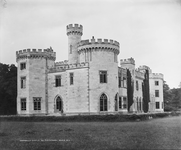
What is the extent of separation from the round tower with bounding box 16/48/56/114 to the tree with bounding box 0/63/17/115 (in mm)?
5191

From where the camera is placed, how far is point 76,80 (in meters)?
38.1

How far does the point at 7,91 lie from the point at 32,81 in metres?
7.50

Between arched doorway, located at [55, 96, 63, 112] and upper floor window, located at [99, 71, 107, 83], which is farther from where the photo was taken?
arched doorway, located at [55, 96, 63, 112]

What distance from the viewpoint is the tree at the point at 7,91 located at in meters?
46.8

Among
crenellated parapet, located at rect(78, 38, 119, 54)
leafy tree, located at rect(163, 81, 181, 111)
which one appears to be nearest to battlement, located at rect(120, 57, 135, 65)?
crenellated parapet, located at rect(78, 38, 119, 54)

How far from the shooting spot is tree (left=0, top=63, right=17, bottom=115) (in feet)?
154

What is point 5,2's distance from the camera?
16.8 metres

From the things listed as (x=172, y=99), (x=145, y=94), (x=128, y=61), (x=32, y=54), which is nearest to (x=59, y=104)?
(x=32, y=54)

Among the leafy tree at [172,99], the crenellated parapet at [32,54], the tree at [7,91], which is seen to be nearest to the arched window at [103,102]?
the crenellated parapet at [32,54]

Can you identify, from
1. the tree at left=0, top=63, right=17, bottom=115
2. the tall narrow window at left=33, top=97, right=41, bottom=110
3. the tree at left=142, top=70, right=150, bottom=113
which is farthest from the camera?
the tree at left=142, top=70, right=150, bottom=113

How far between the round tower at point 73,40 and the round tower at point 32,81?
369cm

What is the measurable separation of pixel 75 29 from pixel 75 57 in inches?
167

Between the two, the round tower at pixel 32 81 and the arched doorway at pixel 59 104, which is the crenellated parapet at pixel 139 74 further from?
the round tower at pixel 32 81

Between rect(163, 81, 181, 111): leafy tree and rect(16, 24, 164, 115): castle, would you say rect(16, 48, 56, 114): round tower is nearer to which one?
rect(16, 24, 164, 115): castle
